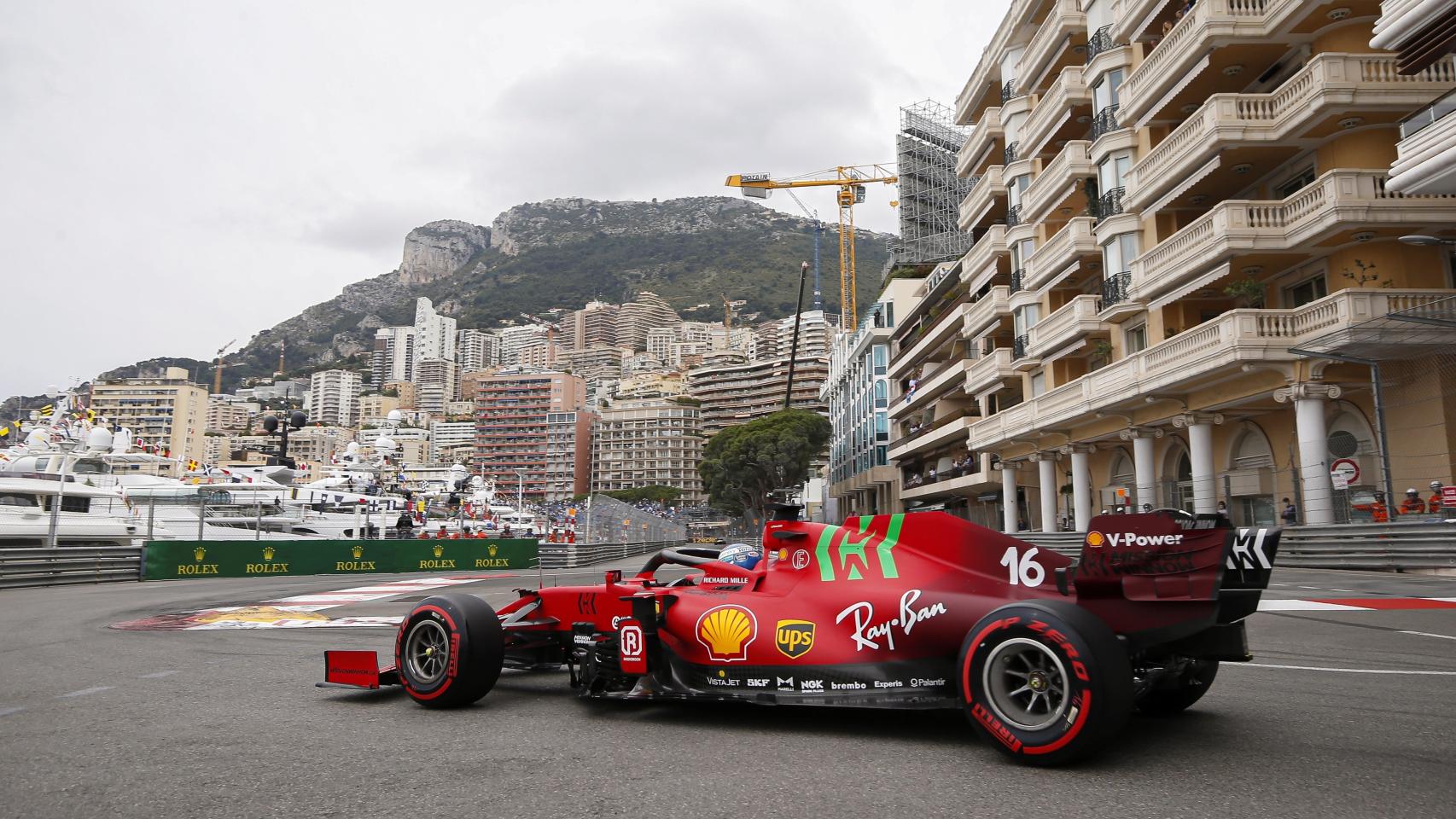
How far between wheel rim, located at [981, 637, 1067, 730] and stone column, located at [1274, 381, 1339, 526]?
2192 cm

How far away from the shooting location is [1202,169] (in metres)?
27.3

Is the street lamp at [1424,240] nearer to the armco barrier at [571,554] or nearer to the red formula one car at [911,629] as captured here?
the red formula one car at [911,629]

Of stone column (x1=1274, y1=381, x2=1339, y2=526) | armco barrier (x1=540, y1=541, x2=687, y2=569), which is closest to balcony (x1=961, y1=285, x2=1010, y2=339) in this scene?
stone column (x1=1274, y1=381, x2=1339, y2=526)

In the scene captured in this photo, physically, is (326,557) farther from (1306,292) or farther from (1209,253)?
(1306,292)

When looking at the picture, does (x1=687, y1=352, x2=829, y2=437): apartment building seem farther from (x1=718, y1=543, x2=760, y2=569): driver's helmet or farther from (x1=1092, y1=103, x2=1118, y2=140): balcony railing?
(x1=718, y1=543, x2=760, y2=569): driver's helmet

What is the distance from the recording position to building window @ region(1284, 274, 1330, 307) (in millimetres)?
25406

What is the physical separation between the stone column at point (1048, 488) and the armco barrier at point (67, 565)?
33647mm

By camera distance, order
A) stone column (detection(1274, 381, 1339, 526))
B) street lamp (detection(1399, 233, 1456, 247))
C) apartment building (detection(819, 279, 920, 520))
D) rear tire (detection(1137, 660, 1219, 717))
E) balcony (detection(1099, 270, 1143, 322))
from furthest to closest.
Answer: apartment building (detection(819, 279, 920, 520)) < balcony (detection(1099, 270, 1143, 322)) < stone column (detection(1274, 381, 1339, 526)) < street lamp (detection(1399, 233, 1456, 247)) < rear tire (detection(1137, 660, 1219, 717))

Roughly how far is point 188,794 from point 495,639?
2290 mm

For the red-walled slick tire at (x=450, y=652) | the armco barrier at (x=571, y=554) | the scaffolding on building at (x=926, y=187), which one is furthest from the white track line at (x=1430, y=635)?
the scaffolding on building at (x=926, y=187)

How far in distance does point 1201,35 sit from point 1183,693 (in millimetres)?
26692

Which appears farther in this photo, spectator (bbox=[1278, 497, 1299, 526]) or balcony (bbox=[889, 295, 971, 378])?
balcony (bbox=[889, 295, 971, 378])

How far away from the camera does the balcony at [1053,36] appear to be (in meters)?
37.7

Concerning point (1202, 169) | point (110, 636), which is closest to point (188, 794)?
point (110, 636)
